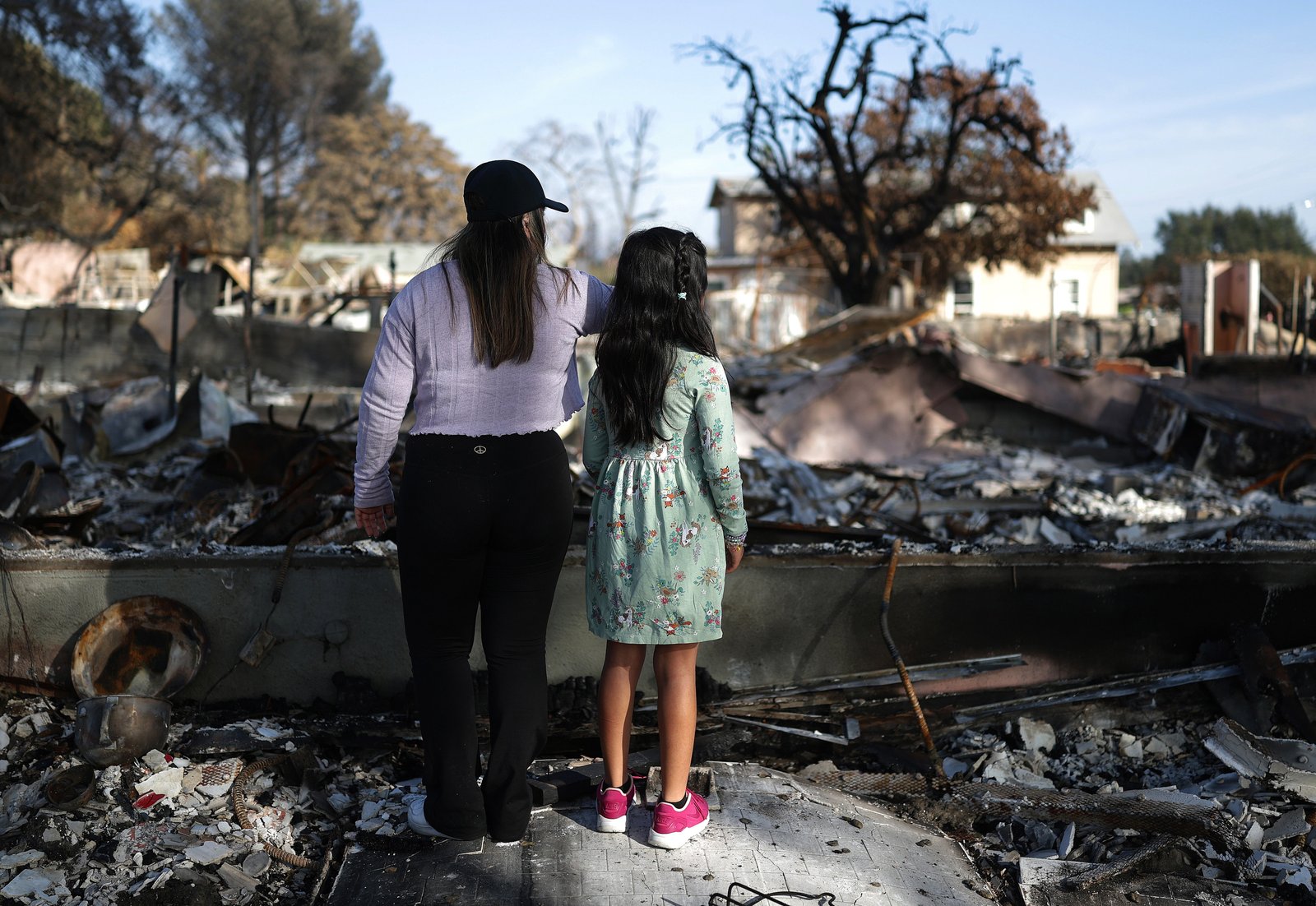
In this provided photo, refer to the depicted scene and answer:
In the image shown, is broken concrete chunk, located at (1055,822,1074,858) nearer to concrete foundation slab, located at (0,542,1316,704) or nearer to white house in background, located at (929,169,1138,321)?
concrete foundation slab, located at (0,542,1316,704)

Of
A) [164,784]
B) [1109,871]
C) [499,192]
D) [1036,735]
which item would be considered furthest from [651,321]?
[1036,735]

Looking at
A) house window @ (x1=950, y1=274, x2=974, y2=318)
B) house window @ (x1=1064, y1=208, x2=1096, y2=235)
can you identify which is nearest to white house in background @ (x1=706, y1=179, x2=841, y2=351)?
house window @ (x1=950, y1=274, x2=974, y2=318)

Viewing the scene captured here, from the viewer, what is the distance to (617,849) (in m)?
2.69

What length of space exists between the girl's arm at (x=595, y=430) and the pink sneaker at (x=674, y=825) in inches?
36.0

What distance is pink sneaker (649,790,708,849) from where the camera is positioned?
8.75ft

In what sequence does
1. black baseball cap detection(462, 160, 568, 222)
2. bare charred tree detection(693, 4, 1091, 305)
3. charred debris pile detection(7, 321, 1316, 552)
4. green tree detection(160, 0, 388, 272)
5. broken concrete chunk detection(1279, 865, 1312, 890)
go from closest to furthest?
black baseball cap detection(462, 160, 568, 222)
broken concrete chunk detection(1279, 865, 1312, 890)
charred debris pile detection(7, 321, 1316, 552)
bare charred tree detection(693, 4, 1091, 305)
green tree detection(160, 0, 388, 272)

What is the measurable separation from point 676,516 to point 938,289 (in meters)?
31.4

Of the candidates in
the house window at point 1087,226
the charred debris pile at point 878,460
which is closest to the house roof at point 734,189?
the house window at point 1087,226

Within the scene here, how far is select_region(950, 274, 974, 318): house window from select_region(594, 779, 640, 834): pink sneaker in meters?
33.3

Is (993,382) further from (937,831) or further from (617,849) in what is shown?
(617,849)

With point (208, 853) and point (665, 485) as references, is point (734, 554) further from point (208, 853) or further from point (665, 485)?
point (208, 853)

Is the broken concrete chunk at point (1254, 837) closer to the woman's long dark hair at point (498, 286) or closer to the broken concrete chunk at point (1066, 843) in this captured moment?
the broken concrete chunk at point (1066, 843)

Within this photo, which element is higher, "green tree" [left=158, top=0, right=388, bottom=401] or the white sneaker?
"green tree" [left=158, top=0, right=388, bottom=401]

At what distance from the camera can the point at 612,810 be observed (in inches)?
108
